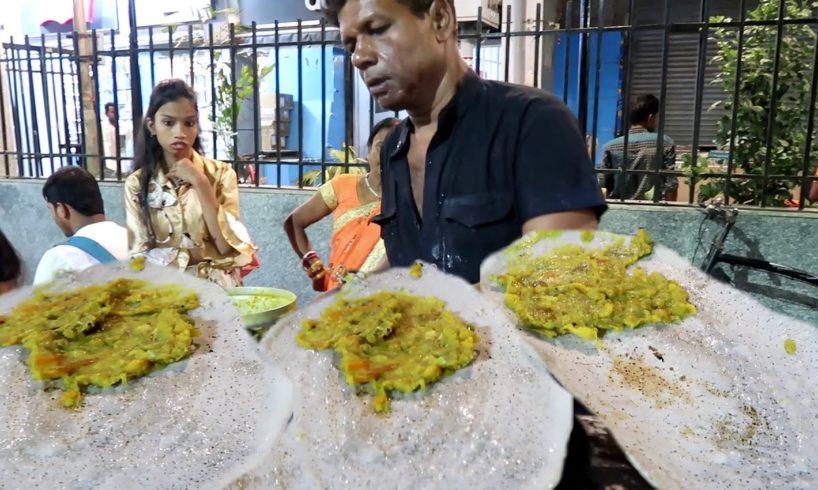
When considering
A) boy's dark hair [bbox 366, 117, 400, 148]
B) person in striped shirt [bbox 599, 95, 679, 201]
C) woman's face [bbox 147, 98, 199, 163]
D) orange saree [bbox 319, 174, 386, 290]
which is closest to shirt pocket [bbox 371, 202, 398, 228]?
orange saree [bbox 319, 174, 386, 290]

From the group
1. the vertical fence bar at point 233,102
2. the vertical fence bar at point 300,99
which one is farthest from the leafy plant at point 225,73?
the vertical fence bar at point 300,99

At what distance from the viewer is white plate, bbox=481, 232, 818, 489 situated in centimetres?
72

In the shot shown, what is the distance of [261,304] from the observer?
0.96m

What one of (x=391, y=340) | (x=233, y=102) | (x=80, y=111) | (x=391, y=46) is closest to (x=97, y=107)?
(x=80, y=111)

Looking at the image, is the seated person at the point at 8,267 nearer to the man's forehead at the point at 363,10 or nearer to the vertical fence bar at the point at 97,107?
the vertical fence bar at the point at 97,107

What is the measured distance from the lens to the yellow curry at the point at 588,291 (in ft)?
2.73

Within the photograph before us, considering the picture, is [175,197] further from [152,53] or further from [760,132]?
[760,132]

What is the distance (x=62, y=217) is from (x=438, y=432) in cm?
75

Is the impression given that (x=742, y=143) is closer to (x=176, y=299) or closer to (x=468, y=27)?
(x=468, y=27)

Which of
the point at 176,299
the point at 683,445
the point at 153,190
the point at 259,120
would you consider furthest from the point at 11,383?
the point at 683,445

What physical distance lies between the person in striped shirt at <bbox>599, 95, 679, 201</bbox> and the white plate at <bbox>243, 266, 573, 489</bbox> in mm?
534

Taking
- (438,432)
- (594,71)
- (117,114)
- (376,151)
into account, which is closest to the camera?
(438,432)

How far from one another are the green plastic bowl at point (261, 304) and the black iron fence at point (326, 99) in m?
0.35

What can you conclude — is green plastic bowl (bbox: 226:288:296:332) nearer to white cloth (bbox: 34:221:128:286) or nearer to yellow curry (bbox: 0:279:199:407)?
yellow curry (bbox: 0:279:199:407)
